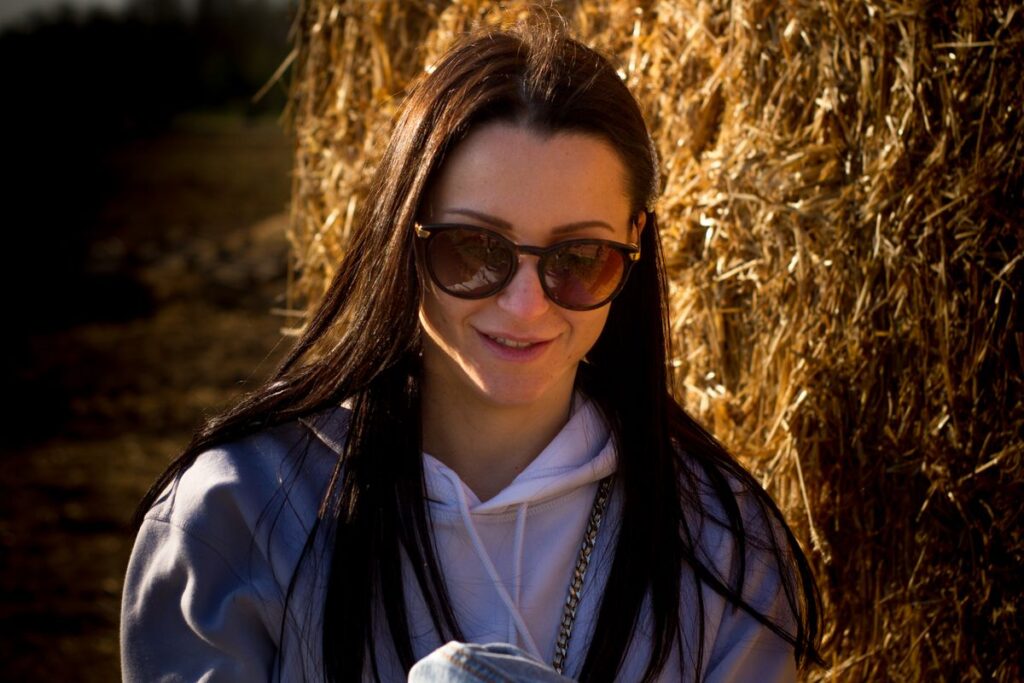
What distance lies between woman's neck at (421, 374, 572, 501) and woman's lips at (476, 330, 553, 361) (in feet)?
0.55

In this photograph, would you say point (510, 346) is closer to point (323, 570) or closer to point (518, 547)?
point (518, 547)


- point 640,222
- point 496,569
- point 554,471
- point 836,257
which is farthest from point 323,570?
point 836,257

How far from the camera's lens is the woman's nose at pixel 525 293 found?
189cm

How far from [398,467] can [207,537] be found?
0.34 metres

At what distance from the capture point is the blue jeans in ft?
4.62

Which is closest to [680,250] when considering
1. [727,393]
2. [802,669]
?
[727,393]

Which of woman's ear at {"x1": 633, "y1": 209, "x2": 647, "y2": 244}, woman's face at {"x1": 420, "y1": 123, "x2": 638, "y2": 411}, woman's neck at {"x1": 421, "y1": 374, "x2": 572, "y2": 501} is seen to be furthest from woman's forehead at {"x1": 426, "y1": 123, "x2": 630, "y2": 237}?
woman's neck at {"x1": 421, "y1": 374, "x2": 572, "y2": 501}

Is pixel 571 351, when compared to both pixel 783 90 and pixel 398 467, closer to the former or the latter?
pixel 398 467

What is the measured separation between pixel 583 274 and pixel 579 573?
53 centimetres

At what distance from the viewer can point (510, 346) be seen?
194 cm

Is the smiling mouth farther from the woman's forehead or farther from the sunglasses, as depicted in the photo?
the woman's forehead

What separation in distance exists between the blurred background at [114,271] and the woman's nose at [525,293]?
26.3 inches

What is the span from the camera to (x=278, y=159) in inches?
481

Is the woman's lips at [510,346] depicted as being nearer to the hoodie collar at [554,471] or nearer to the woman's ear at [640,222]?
the hoodie collar at [554,471]
